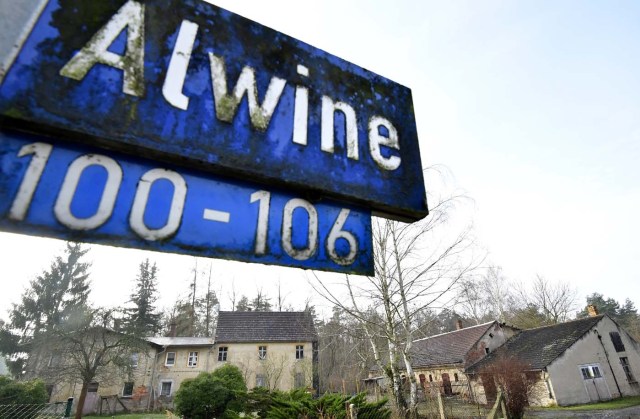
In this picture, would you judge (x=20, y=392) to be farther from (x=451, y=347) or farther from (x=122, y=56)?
(x=451, y=347)

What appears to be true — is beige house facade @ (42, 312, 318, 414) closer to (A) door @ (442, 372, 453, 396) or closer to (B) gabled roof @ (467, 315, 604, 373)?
(A) door @ (442, 372, 453, 396)

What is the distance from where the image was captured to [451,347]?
28141mm

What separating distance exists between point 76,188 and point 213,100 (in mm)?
614

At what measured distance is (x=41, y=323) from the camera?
32406mm

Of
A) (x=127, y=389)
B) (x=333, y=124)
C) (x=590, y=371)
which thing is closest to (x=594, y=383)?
(x=590, y=371)

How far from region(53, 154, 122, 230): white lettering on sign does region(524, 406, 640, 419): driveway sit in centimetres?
2202

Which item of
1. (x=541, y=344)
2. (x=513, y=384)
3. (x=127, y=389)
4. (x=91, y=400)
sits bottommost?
(x=91, y=400)

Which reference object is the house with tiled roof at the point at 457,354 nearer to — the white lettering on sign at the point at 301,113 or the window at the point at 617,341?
the window at the point at 617,341

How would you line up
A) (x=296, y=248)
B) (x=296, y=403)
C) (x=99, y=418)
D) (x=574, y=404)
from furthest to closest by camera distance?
(x=99, y=418), (x=574, y=404), (x=296, y=403), (x=296, y=248)

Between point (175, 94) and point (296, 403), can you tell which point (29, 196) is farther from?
point (296, 403)

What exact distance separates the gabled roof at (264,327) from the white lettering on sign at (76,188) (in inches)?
1192

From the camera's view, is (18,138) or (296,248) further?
(296,248)

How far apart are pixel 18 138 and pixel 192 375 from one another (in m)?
33.5

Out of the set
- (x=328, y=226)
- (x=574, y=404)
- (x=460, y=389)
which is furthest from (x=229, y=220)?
(x=460, y=389)
